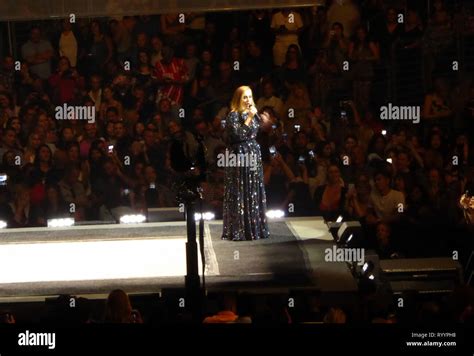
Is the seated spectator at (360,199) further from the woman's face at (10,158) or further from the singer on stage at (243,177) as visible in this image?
the woman's face at (10,158)

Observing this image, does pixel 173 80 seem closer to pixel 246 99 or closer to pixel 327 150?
pixel 327 150

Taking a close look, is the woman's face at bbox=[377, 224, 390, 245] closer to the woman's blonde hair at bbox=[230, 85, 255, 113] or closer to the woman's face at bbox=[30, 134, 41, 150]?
the woman's blonde hair at bbox=[230, 85, 255, 113]

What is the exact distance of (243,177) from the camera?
1003 cm

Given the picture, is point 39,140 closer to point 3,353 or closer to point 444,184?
point 444,184

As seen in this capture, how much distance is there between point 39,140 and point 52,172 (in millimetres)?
539

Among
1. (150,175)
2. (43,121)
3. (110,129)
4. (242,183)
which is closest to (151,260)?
(242,183)

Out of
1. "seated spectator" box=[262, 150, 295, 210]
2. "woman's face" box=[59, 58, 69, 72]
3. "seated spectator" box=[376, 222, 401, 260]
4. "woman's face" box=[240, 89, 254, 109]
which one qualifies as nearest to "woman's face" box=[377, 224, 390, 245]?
"seated spectator" box=[376, 222, 401, 260]

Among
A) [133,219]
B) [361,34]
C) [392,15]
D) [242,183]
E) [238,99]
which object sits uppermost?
[392,15]

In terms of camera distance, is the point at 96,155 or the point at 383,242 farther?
the point at 96,155

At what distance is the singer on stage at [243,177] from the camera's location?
997cm

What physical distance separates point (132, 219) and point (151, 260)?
1830 millimetres

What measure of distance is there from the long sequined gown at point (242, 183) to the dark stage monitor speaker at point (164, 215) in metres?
1.41

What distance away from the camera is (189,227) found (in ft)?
26.9

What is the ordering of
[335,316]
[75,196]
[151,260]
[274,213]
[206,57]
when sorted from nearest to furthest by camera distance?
1. [335,316]
2. [151,260]
3. [274,213]
4. [75,196]
5. [206,57]
